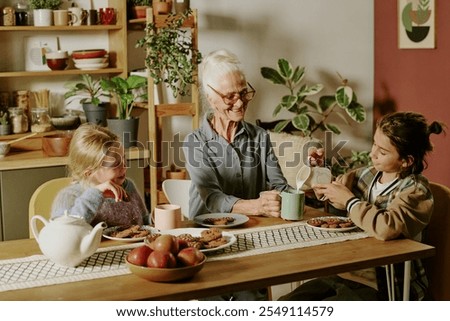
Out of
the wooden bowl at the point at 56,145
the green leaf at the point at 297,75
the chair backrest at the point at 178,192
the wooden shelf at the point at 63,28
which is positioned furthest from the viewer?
the green leaf at the point at 297,75

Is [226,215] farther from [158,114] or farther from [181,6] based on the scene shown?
[181,6]

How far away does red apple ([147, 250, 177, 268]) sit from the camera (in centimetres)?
178

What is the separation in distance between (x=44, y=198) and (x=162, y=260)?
875 mm

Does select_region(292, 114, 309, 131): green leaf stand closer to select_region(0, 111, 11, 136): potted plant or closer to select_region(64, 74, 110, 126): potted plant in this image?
select_region(64, 74, 110, 126): potted plant

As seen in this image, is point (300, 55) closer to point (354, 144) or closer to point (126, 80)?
point (354, 144)

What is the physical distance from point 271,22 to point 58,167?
5.57 ft

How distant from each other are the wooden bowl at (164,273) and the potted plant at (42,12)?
8.40ft

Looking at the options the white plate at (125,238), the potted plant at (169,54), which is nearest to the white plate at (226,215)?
the white plate at (125,238)

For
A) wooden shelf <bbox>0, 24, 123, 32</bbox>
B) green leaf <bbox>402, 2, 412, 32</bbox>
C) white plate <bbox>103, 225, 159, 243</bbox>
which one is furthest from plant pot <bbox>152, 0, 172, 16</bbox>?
white plate <bbox>103, 225, 159, 243</bbox>

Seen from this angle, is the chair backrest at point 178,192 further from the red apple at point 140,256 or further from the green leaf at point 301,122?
the green leaf at point 301,122

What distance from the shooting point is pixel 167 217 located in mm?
2246

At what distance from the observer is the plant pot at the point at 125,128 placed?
3994mm

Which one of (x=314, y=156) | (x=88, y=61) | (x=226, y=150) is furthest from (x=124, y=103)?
(x=314, y=156)

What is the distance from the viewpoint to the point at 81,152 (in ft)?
7.54
